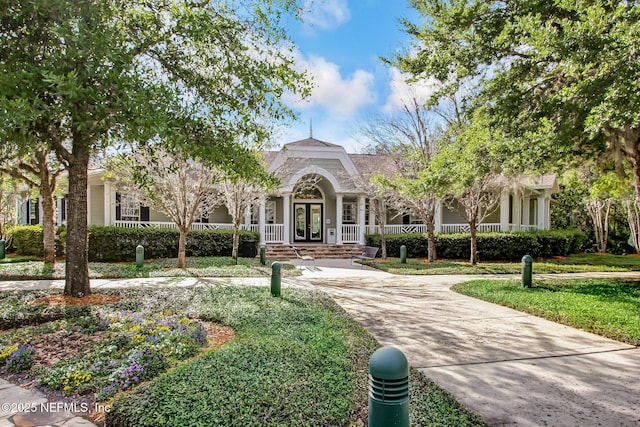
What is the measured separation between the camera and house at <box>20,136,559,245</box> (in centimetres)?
1967

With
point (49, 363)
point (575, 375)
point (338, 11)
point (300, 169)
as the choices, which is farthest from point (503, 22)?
point (300, 169)

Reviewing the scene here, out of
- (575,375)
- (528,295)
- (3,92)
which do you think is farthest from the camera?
(528,295)

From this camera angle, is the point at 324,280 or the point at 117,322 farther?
the point at 324,280

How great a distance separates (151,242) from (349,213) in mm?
10940

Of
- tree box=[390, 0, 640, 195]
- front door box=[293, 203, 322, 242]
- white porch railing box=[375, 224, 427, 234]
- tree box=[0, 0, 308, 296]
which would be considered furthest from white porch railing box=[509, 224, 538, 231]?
tree box=[0, 0, 308, 296]

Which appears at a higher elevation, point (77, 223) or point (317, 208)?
point (317, 208)

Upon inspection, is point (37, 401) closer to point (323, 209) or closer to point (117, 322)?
point (117, 322)

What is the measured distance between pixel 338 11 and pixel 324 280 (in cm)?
736

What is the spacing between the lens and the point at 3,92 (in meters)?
5.08

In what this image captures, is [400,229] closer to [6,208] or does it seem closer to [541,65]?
[541,65]

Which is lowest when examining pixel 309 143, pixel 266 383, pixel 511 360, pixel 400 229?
pixel 511 360

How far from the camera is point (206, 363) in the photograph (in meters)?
4.28

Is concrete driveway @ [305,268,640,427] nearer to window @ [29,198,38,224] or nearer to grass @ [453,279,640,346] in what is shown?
grass @ [453,279,640,346]

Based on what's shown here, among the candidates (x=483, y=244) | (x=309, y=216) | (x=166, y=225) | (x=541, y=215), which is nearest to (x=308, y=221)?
(x=309, y=216)
